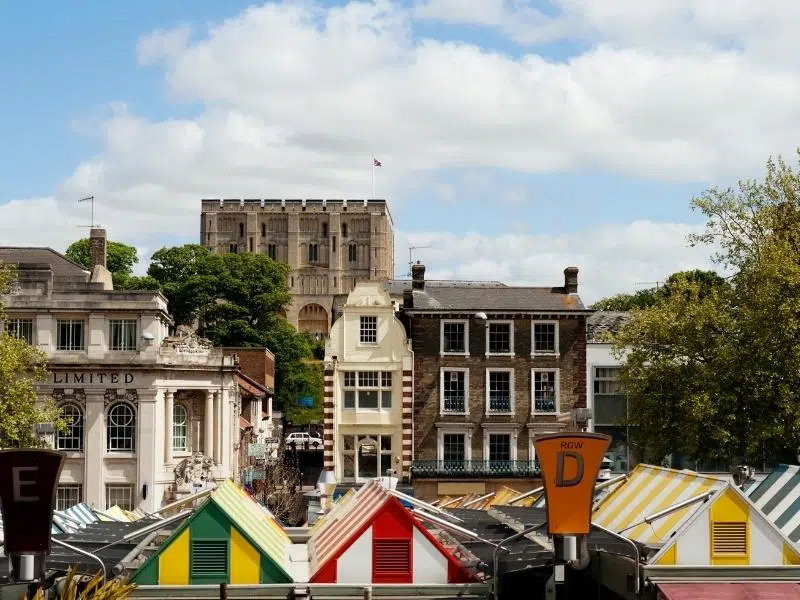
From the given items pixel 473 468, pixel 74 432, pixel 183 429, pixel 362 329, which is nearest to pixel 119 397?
pixel 74 432

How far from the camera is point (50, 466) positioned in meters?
22.0

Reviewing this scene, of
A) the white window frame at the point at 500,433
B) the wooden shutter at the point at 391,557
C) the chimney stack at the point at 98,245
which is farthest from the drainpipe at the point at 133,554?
the chimney stack at the point at 98,245

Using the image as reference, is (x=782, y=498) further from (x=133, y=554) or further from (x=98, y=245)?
(x=98, y=245)

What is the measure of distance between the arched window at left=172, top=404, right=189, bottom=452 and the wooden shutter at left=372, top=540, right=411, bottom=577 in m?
38.9

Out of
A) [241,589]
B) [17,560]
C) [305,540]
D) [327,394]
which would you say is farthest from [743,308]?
[17,560]

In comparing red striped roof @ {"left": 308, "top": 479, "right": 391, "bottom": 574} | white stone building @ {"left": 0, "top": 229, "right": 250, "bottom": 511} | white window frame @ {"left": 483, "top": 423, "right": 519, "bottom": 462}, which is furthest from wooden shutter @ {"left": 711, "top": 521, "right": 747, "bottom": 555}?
white window frame @ {"left": 483, "top": 423, "right": 519, "bottom": 462}

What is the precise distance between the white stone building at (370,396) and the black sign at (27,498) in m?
40.0

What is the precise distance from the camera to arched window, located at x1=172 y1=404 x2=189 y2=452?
62.2m

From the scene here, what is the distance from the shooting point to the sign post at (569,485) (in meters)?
22.0

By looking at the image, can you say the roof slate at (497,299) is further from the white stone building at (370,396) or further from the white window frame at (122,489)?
the white window frame at (122,489)

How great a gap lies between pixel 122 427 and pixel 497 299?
1895 cm

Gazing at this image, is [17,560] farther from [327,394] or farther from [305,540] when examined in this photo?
[327,394]

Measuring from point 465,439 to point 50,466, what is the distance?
41.4 m

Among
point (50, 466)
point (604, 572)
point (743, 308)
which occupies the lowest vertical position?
point (604, 572)
